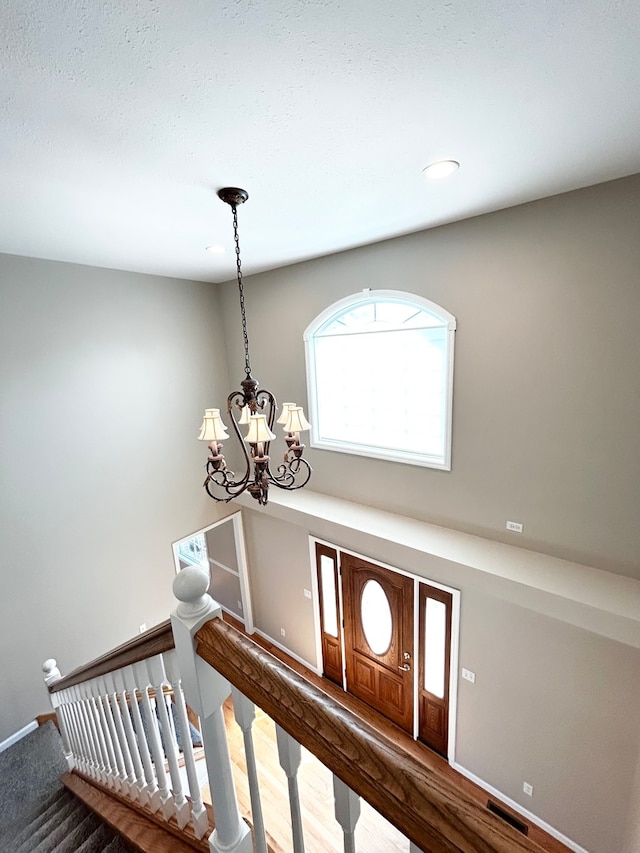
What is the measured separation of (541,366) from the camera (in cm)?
277

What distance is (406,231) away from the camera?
316 centimetres

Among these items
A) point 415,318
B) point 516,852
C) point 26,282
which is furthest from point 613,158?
point 26,282

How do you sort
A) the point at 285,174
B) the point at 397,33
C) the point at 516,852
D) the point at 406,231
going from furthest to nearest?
1. the point at 406,231
2. the point at 285,174
3. the point at 397,33
4. the point at 516,852

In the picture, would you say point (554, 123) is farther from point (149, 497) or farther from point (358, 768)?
point (149, 497)

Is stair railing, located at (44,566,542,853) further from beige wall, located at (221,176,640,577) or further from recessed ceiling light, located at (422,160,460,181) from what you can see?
beige wall, located at (221,176,640,577)

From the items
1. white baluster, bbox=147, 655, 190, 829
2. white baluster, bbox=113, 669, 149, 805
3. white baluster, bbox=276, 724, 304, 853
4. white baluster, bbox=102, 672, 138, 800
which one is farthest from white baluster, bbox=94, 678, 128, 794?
white baluster, bbox=276, 724, 304, 853

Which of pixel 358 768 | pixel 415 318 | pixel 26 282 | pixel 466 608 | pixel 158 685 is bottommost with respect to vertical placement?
pixel 466 608

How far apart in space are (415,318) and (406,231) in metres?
0.72

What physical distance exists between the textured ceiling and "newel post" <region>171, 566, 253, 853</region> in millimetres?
1568

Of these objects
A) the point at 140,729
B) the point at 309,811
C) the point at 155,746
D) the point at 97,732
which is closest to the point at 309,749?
the point at 155,746

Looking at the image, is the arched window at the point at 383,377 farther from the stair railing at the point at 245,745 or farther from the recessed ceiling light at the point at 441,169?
the stair railing at the point at 245,745

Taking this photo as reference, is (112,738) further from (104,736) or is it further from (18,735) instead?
(18,735)

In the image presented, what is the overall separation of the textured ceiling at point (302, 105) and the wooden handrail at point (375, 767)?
5.59 ft

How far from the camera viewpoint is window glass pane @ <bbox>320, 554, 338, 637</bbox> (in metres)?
4.41
